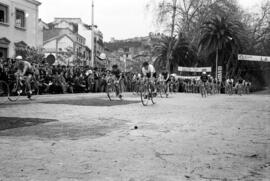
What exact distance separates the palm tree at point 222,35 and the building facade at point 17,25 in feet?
79.7

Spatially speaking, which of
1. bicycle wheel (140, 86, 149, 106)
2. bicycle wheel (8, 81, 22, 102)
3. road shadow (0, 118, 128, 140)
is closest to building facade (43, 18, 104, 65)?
bicycle wheel (8, 81, 22, 102)

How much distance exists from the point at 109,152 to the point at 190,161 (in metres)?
1.14

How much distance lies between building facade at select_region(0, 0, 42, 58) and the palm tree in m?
24.3

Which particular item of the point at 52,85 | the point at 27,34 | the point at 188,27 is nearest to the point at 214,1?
the point at 188,27

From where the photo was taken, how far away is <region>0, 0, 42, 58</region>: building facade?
1371 inches

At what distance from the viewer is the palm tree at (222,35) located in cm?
5456

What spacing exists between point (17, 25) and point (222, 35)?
2823 centimetres

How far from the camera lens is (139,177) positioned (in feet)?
13.8

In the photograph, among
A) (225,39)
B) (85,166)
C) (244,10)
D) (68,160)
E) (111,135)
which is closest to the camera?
(85,166)

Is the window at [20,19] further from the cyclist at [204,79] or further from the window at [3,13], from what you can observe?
the cyclist at [204,79]

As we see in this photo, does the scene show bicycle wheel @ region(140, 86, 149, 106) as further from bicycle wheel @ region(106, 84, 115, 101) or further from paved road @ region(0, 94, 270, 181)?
paved road @ region(0, 94, 270, 181)

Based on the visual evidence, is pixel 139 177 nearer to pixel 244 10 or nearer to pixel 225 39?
pixel 225 39

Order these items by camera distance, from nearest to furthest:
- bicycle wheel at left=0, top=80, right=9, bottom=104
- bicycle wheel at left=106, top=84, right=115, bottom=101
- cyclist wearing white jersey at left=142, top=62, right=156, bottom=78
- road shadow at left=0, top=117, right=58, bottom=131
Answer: road shadow at left=0, top=117, right=58, bottom=131, cyclist wearing white jersey at left=142, top=62, right=156, bottom=78, bicycle wheel at left=0, top=80, right=9, bottom=104, bicycle wheel at left=106, top=84, right=115, bottom=101

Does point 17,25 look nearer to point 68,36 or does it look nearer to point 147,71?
point 147,71
